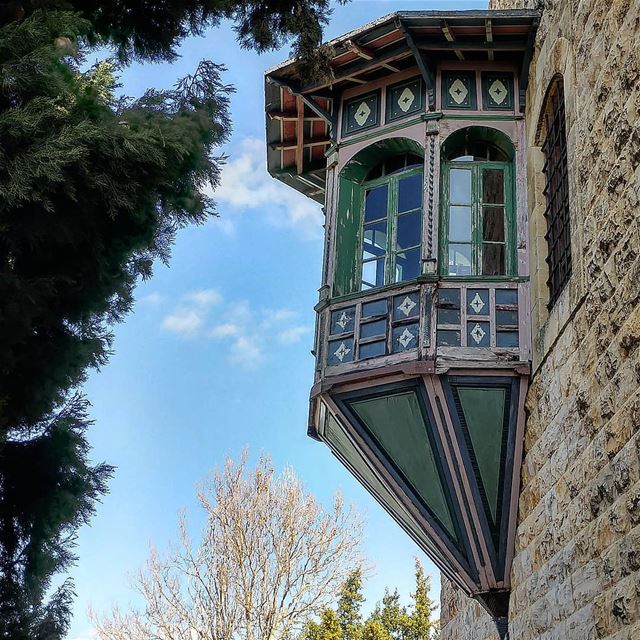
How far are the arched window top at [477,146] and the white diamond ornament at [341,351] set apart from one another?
2.07 m

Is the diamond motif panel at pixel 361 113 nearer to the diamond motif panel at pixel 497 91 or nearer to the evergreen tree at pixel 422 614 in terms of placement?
the diamond motif panel at pixel 497 91

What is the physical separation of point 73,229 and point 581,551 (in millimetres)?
3605

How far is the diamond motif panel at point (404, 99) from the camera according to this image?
8898 millimetres

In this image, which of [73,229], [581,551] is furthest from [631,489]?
[73,229]

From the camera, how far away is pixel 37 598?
17.4ft

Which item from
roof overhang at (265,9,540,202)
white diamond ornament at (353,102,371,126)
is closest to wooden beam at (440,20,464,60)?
roof overhang at (265,9,540,202)

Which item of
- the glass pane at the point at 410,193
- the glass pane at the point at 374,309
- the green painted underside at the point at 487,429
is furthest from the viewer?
the glass pane at the point at 410,193

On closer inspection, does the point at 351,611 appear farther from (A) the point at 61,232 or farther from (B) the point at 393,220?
(A) the point at 61,232

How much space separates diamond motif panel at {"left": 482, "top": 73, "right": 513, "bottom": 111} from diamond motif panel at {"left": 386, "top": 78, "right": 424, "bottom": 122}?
2.02 ft

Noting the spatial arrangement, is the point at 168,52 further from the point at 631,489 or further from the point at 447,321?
the point at 631,489

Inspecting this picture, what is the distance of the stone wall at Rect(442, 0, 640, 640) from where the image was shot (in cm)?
505

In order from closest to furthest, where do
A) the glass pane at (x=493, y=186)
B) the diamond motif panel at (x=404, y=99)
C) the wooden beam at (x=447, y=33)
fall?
the wooden beam at (x=447, y=33) → the glass pane at (x=493, y=186) → the diamond motif panel at (x=404, y=99)

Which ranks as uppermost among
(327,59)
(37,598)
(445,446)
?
(327,59)

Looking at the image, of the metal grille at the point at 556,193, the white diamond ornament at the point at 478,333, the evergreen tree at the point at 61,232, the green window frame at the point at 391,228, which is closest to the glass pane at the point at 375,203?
the green window frame at the point at 391,228
